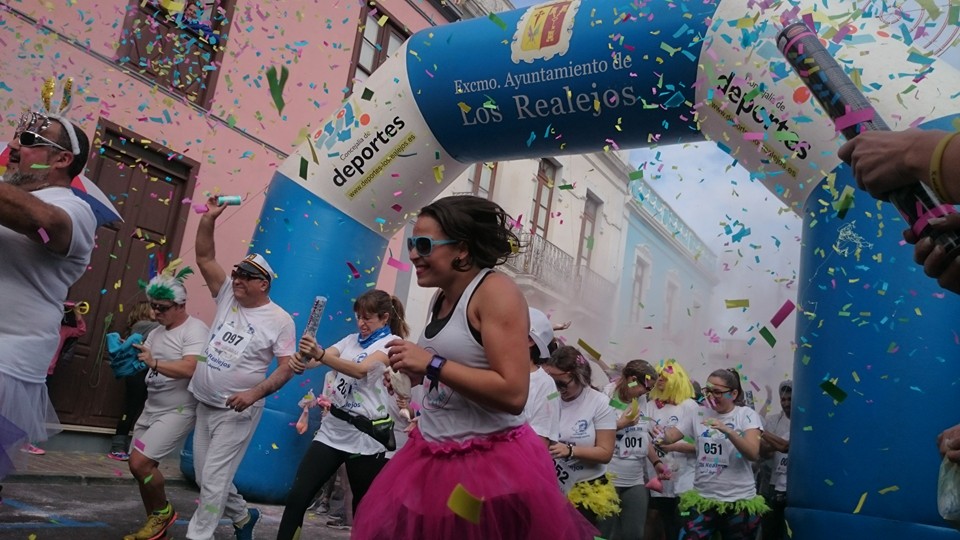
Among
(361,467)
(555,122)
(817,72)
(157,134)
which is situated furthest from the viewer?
(157,134)

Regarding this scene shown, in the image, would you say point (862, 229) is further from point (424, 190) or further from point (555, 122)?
point (424, 190)

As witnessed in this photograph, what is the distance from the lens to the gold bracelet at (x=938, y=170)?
65.4 inches

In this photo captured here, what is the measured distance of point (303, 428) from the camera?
21.6 feet

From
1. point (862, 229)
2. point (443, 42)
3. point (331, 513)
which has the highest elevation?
point (443, 42)

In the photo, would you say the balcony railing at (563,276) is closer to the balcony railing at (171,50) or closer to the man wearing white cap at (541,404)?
the balcony railing at (171,50)

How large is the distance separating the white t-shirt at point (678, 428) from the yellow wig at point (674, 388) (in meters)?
0.06

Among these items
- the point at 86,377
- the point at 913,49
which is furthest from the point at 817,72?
the point at 86,377

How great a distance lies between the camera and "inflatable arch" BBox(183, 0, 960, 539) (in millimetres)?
4156

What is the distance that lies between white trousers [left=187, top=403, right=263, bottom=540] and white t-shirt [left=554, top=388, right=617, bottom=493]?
200 cm

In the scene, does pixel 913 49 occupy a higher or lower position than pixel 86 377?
higher

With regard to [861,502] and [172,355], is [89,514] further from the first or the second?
[861,502]

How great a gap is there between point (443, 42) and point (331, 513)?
4350mm

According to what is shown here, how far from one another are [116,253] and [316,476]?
5.04 m

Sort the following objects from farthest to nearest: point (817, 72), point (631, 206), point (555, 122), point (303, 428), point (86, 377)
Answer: point (631, 206) < point (86, 377) < point (303, 428) < point (555, 122) < point (817, 72)
